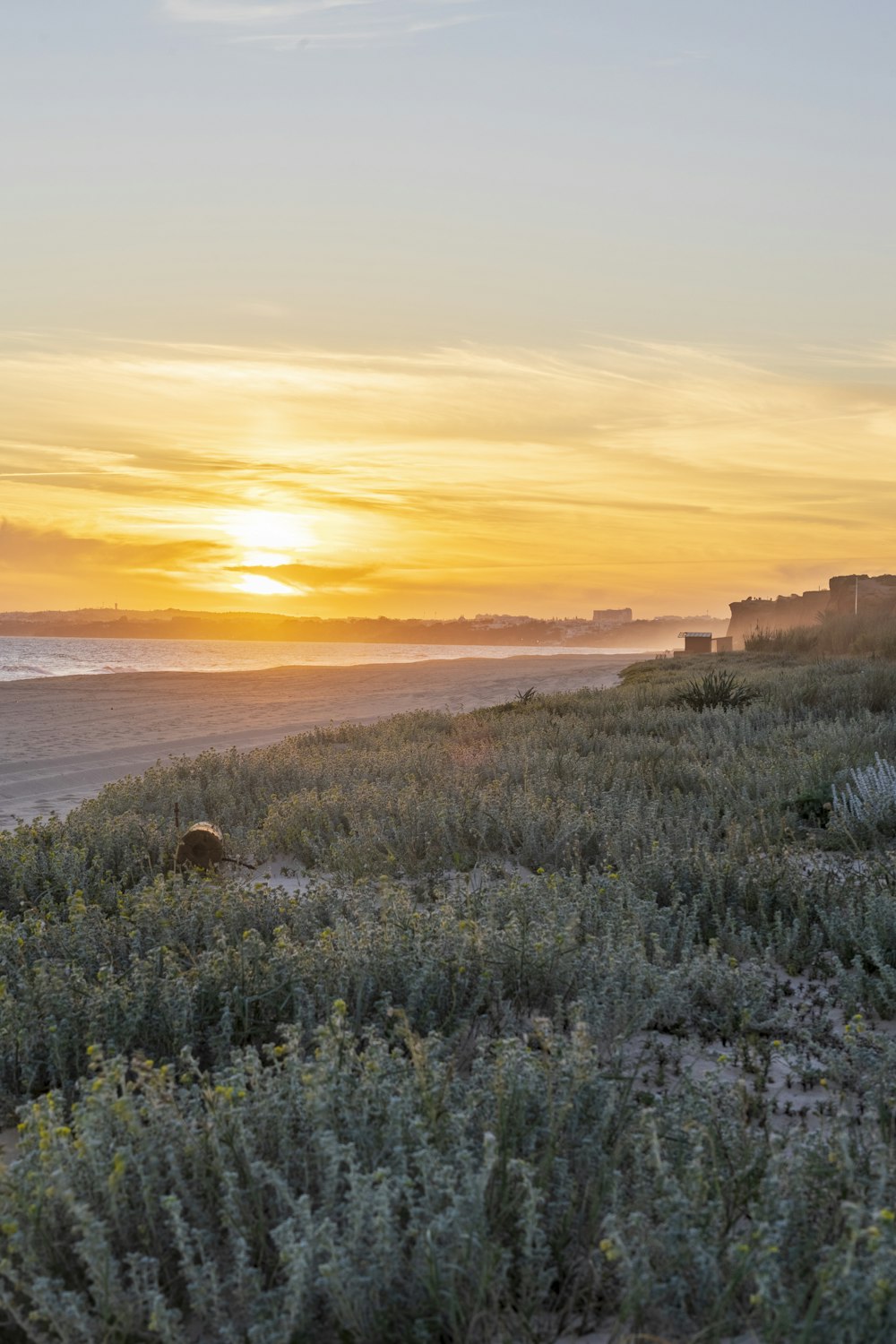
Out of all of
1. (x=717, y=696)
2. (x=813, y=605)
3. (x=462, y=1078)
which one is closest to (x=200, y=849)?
(x=462, y=1078)

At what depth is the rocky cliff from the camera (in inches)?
1289

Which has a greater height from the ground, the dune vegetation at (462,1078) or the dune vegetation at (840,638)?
the dune vegetation at (840,638)

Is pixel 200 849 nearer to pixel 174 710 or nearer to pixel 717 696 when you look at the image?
pixel 717 696

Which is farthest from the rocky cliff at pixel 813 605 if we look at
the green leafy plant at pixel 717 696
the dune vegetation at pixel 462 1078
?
the dune vegetation at pixel 462 1078

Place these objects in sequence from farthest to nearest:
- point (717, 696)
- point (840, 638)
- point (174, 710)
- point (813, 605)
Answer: point (813, 605) < point (174, 710) < point (840, 638) < point (717, 696)

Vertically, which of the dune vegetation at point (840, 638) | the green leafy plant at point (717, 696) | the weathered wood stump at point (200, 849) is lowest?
the weathered wood stump at point (200, 849)

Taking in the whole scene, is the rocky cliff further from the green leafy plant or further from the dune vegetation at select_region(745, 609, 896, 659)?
the green leafy plant

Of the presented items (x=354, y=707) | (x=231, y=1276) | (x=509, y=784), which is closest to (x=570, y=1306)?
(x=231, y=1276)

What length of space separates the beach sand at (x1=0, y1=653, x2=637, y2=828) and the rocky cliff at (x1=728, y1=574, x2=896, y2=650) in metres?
8.28

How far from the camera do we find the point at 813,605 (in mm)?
42219

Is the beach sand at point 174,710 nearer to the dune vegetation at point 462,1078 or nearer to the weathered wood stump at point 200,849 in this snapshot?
the weathered wood stump at point 200,849

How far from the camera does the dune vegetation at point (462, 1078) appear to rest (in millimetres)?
2061

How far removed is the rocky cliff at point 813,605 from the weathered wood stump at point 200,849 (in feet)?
76.8

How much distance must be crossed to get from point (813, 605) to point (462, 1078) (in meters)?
42.1
